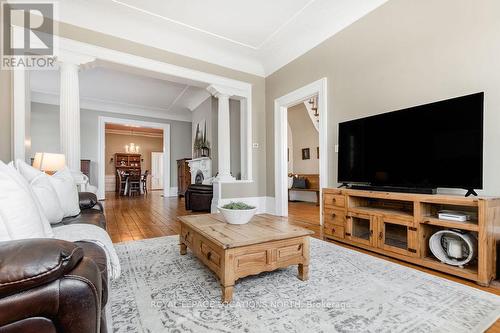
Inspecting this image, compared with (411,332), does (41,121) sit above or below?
above

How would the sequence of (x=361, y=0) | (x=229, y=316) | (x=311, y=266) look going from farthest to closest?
1. (x=361, y=0)
2. (x=311, y=266)
3. (x=229, y=316)

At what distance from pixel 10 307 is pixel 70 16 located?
4.04m

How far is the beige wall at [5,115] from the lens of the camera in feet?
9.29

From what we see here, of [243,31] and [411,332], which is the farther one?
[243,31]

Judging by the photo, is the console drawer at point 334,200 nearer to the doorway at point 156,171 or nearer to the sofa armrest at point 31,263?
the sofa armrest at point 31,263

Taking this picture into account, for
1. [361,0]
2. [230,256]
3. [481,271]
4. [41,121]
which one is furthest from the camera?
[41,121]

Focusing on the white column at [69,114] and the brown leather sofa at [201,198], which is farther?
the brown leather sofa at [201,198]

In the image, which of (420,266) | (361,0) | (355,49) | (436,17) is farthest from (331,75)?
(420,266)

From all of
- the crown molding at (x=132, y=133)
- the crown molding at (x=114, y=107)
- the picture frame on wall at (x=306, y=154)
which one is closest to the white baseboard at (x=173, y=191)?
the crown molding at (x=114, y=107)

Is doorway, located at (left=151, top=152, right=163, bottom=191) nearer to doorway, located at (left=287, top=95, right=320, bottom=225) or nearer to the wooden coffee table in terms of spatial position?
doorway, located at (left=287, top=95, right=320, bottom=225)

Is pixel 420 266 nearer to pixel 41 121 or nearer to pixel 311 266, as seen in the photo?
pixel 311 266

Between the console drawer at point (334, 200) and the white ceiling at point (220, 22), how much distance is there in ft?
7.83

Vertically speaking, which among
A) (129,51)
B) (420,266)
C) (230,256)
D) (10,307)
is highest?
(129,51)

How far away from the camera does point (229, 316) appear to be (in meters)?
1.37
